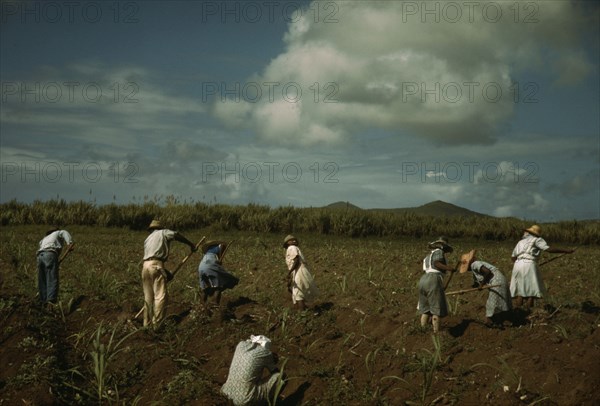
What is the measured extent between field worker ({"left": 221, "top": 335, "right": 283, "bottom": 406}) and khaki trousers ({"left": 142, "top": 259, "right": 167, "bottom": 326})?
344 centimetres

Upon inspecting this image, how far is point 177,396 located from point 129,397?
33.3 inches

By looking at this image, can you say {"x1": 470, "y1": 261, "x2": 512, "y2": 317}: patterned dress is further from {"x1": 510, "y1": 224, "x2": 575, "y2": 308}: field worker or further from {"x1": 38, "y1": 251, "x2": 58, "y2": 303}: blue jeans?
{"x1": 38, "y1": 251, "x2": 58, "y2": 303}: blue jeans

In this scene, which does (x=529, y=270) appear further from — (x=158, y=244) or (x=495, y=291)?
(x=158, y=244)

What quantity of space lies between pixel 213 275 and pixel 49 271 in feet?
12.2

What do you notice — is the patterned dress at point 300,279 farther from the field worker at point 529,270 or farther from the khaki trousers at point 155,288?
the field worker at point 529,270

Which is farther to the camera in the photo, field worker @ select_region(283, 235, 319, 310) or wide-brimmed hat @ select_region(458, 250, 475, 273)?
field worker @ select_region(283, 235, 319, 310)

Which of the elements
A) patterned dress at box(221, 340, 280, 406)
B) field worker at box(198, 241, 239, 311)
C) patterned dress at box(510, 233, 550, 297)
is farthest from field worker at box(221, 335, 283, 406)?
patterned dress at box(510, 233, 550, 297)

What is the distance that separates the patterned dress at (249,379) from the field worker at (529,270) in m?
6.61

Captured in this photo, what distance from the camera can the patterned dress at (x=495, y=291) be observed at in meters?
10.9

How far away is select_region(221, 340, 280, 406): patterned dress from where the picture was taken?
7391mm

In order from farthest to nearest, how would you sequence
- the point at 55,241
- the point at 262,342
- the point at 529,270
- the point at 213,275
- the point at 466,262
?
1. the point at 55,241
2. the point at 529,270
3. the point at 213,275
4. the point at 466,262
5. the point at 262,342

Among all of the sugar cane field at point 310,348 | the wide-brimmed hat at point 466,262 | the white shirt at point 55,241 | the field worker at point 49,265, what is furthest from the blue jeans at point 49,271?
the wide-brimmed hat at point 466,262

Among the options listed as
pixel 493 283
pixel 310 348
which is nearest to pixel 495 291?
pixel 493 283

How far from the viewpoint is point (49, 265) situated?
12758mm
